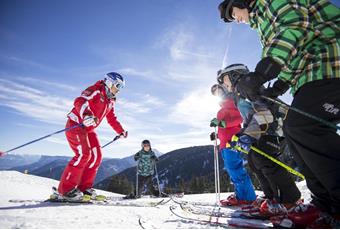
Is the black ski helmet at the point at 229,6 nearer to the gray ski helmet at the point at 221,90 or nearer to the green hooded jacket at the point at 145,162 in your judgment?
the gray ski helmet at the point at 221,90

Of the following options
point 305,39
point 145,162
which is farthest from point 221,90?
point 145,162

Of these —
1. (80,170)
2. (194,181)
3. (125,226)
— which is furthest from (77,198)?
(194,181)

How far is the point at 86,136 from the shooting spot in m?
5.86

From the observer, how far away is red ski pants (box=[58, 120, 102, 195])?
5473 millimetres

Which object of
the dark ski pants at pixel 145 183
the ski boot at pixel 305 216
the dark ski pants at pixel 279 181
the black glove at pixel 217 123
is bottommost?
the ski boot at pixel 305 216

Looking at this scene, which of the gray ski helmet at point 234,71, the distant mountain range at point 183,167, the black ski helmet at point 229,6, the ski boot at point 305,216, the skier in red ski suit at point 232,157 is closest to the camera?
the ski boot at point 305,216

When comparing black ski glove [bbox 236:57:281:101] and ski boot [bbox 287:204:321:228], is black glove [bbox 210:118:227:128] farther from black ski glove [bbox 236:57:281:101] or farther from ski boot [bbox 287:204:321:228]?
black ski glove [bbox 236:57:281:101]

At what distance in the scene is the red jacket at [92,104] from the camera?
5898 mm

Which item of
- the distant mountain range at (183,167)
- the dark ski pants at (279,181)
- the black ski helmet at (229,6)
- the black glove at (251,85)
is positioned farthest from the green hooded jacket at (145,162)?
the distant mountain range at (183,167)

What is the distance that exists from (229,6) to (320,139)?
1.94 meters

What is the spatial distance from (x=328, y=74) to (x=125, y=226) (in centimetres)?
230

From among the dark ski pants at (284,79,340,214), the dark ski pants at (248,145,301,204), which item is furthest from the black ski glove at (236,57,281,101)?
the dark ski pants at (248,145,301,204)

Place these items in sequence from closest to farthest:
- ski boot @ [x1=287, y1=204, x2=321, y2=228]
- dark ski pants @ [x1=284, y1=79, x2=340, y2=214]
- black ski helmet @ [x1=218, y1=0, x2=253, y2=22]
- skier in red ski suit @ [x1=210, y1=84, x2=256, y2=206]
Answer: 1. dark ski pants @ [x1=284, y1=79, x2=340, y2=214]
2. ski boot @ [x1=287, y1=204, x2=321, y2=228]
3. black ski helmet @ [x1=218, y1=0, x2=253, y2=22]
4. skier in red ski suit @ [x1=210, y1=84, x2=256, y2=206]

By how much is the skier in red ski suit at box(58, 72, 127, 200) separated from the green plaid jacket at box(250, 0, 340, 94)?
167 inches
